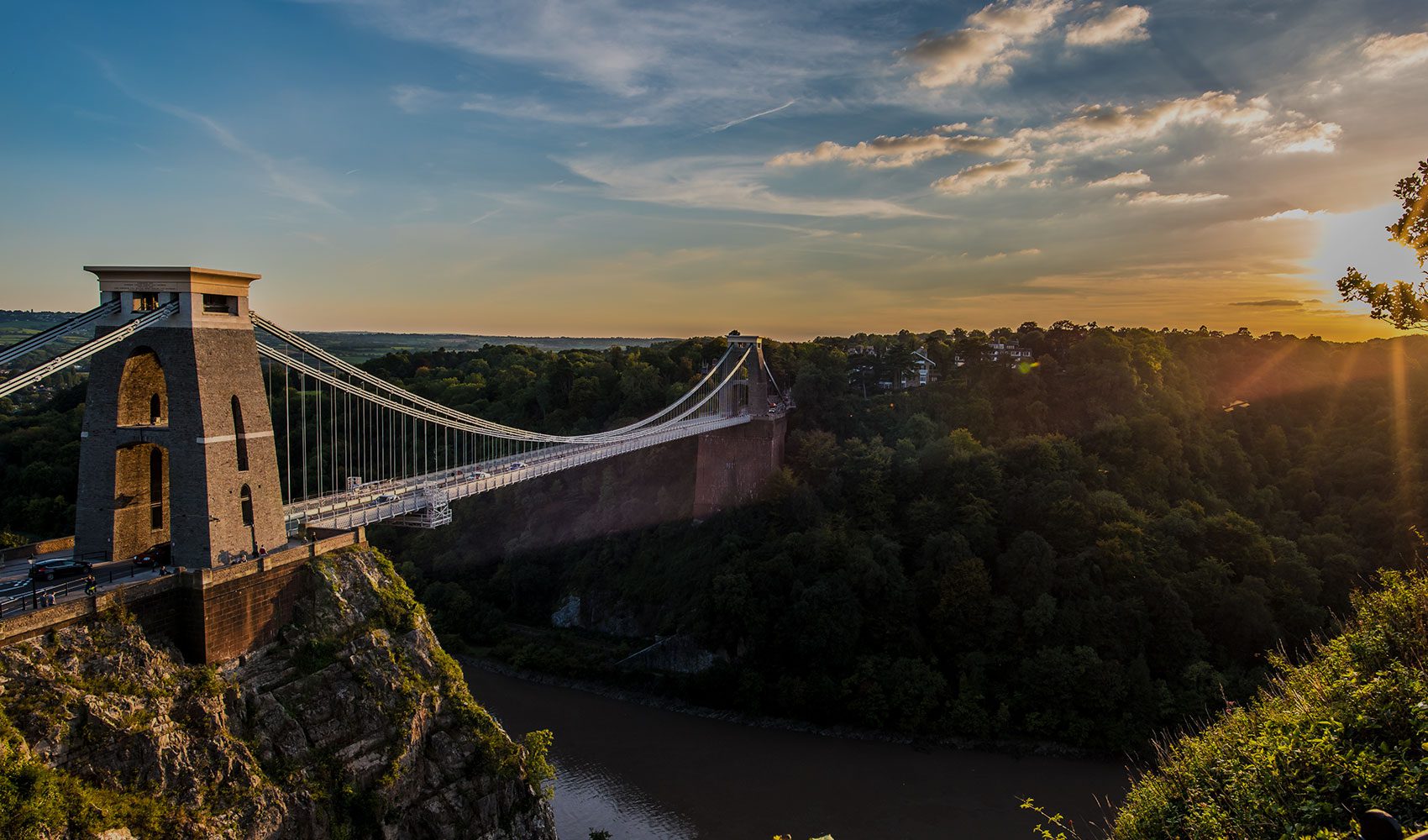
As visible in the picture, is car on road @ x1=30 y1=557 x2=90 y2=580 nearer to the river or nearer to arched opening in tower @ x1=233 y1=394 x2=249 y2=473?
arched opening in tower @ x1=233 y1=394 x2=249 y2=473

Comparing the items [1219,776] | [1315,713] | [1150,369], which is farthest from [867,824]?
[1150,369]

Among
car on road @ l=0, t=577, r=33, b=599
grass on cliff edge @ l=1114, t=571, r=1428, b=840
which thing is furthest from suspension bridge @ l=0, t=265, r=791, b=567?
grass on cliff edge @ l=1114, t=571, r=1428, b=840

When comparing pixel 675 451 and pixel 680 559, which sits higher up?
pixel 675 451

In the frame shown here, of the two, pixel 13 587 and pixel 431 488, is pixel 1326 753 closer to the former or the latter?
pixel 13 587

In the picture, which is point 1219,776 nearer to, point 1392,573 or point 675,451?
point 1392,573

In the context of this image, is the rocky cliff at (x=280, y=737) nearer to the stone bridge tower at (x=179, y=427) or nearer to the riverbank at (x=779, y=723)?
the stone bridge tower at (x=179, y=427)

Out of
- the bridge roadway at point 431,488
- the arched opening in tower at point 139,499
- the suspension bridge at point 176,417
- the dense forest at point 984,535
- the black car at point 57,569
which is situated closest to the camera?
the black car at point 57,569


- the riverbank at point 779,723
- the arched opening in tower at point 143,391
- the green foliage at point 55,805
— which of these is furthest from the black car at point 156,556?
the riverbank at point 779,723

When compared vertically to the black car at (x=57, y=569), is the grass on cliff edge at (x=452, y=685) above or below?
below
